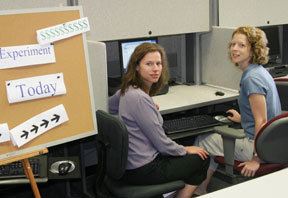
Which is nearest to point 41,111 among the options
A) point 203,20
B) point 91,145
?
point 91,145

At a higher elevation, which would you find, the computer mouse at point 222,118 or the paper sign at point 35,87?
the paper sign at point 35,87

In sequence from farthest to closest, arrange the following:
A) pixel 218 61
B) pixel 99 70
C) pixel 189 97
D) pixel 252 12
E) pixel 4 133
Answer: pixel 252 12 → pixel 218 61 → pixel 189 97 → pixel 99 70 → pixel 4 133

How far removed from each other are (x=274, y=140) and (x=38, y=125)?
1.05 m

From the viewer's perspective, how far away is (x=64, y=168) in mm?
1815

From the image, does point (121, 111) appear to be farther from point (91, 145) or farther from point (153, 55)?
point (91, 145)

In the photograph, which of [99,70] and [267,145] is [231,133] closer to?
[267,145]

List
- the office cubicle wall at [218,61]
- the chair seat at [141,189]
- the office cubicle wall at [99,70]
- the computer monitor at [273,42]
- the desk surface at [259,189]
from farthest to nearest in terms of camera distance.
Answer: the computer monitor at [273,42] < the office cubicle wall at [218,61] < the office cubicle wall at [99,70] < the chair seat at [141,189] < the desk surface at [259,189]

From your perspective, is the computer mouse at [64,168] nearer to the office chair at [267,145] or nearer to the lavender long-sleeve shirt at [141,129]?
the lavender long-sleeve shirt at [141,129]

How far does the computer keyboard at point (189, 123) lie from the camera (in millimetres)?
2234

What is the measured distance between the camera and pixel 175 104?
244cm

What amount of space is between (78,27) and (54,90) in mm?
256

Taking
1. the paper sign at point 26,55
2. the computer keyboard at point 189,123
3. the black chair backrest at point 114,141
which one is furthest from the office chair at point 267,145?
the paper sign at point 26,55

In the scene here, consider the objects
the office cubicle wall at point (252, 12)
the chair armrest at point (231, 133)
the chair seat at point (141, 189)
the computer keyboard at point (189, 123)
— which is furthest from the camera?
the office cubicle wall at point (252, 12)

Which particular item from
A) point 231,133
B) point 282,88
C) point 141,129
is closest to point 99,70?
point 141,129
